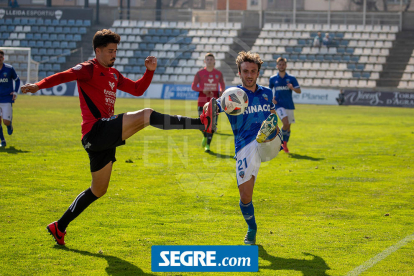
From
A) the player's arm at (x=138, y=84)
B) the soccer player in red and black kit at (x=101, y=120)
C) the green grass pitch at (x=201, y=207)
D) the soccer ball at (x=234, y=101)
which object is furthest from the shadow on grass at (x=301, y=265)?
the player's arm at (x=138, y=84)

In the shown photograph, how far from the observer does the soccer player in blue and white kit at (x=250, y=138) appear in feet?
18.5

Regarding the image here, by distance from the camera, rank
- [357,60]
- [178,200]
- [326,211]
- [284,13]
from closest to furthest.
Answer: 1. [326,211]
2. [178,200]
3. [357,60]
4. [284,13]

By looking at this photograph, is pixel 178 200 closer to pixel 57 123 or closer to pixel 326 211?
pixel 326 211

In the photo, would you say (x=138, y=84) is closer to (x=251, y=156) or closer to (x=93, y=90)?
(x=93, y=90)

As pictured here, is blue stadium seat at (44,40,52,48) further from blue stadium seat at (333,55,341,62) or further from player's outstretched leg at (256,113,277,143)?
player's outstretched leg at (256,113,277,143)

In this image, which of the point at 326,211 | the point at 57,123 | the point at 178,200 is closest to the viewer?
the point at 326,211

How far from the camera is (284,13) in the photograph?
A: 43.0m

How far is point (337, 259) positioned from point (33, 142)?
11117 mm

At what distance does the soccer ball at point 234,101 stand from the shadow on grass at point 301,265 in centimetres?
164

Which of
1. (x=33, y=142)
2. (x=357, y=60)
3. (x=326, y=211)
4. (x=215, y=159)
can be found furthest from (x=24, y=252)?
(x=357, y=60)

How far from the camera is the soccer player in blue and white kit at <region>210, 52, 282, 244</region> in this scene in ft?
18.5

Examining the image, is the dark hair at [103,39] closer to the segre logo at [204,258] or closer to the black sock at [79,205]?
the black sock at [79,205]

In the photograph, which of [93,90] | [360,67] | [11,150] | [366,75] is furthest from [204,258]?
[360,67]

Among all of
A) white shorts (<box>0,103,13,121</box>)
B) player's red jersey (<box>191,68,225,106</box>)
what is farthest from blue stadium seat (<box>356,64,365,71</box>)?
white shorts (<box>0,103,13,121</box>)
